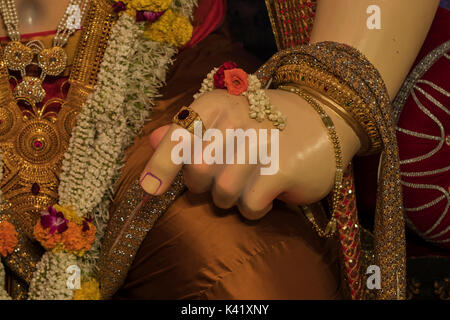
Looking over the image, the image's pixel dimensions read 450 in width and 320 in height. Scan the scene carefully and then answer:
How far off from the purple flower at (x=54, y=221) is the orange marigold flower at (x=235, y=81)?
32 centimetres

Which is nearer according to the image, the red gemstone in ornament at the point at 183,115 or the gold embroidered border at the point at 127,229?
the red gemstone in ornament at the point at 183,115

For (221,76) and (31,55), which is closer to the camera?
(221,76)

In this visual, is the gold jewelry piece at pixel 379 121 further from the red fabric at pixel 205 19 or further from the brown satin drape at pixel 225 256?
the red fabric at pixel 205 19

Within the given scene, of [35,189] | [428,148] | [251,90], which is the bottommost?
[35,189]

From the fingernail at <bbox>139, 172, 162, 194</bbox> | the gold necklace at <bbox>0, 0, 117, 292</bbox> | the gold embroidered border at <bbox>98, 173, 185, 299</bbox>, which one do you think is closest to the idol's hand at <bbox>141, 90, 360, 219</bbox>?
the fingernail at <bbox>139, 172, 162, 194</bbox>

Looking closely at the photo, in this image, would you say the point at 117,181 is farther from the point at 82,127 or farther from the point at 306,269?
the point at 306,269

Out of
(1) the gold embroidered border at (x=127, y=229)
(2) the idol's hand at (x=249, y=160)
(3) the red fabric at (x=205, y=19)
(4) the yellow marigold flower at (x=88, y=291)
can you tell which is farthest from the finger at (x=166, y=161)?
(3) the red fabric at (x=205, y=19)

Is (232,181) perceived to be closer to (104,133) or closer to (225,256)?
(225,256)

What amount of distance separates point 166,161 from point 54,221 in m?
0.23

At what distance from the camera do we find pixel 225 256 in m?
0.76

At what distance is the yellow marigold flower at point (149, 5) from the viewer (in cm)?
87

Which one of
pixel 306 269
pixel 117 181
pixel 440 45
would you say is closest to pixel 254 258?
pixel 306 269

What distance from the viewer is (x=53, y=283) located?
81cm

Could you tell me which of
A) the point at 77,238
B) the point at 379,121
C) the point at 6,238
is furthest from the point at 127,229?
the point at 379,121
